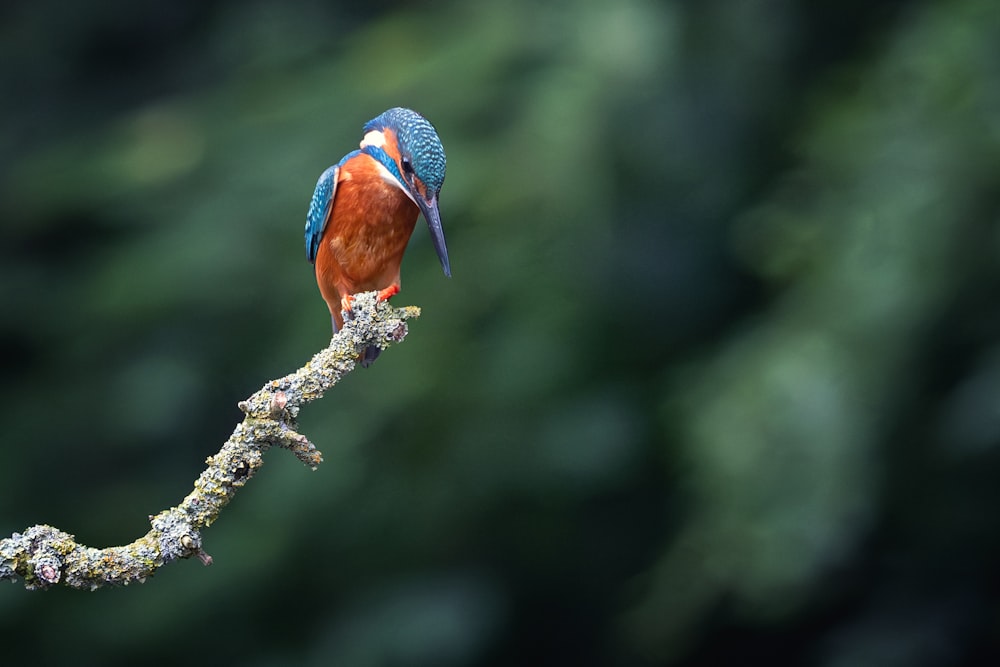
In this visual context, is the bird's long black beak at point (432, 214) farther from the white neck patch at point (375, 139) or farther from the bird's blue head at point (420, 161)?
the white neck patch at point (375, 139)

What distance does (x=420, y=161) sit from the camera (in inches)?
68.1

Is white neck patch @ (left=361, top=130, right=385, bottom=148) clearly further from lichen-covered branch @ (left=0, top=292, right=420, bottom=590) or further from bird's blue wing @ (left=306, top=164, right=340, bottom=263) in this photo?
lichen-covered branch @ (left=0, top=292, right=420, bottom=590)

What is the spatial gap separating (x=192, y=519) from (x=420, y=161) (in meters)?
0.76

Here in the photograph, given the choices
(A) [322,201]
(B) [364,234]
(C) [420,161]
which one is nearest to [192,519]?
(C) [420,161]

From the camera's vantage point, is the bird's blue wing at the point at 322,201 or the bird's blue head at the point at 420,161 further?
the bird's blue wing at the point at 322,201

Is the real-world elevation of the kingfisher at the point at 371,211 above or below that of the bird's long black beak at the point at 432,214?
above

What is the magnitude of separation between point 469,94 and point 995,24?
1457mm

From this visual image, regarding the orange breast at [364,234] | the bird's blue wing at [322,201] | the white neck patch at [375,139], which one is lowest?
the orange breast at [364,234]

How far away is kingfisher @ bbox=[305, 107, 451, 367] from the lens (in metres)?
1.80

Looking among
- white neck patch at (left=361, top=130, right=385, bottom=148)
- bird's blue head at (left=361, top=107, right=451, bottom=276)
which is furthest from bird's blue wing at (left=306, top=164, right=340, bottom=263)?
bird's blue head at (left=361, top=107, right=451, bottom=276)

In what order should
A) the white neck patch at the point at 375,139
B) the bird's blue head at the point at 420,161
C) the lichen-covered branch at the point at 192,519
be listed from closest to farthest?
the lichen-covered branch at the point at 192,519, the bird's blue head at the point at 420,161, the white neck patch at the point at 375,139

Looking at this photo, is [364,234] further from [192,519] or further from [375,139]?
[192,519]

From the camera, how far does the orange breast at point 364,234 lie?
198 cm

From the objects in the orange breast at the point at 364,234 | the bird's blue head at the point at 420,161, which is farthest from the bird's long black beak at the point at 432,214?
the orange breast at the point at 364,234
